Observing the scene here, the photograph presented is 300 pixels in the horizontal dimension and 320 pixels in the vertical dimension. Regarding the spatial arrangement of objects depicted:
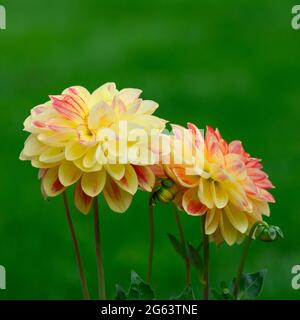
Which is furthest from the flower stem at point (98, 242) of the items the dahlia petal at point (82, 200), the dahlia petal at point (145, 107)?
the dahlia petal at point (145, 107)

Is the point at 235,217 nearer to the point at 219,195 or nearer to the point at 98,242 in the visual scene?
the point at 219,195

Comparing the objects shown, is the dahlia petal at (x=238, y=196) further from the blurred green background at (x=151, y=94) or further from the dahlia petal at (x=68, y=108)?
the blurred green background at (x=151, y=94)

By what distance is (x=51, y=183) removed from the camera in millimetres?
1139

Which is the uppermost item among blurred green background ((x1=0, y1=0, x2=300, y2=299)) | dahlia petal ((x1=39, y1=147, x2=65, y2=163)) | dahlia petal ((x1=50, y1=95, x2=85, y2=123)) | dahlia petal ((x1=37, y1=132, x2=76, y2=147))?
blurred green background ((x1=0, y1=0, x2=300, y2=299))

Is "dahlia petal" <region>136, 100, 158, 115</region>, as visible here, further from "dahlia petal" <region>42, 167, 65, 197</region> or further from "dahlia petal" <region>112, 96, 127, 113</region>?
"dahlia petal" <region>42, 167, 65, 197</region>

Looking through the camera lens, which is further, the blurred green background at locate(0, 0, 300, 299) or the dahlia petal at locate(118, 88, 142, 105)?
the blurred green background at locate(0, 0, 300, 299)

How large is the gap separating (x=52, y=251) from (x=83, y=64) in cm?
142

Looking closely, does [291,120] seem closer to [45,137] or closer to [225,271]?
[225,271]

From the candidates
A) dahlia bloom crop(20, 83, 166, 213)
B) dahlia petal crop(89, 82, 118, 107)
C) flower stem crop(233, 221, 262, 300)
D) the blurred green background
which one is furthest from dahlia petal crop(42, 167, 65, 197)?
the blurred green background

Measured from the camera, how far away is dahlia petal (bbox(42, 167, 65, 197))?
3.71ft

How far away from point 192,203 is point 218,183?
0.04 metres

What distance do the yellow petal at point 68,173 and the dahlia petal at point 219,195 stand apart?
0.15 metres

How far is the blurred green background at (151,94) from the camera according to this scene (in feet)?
8.63

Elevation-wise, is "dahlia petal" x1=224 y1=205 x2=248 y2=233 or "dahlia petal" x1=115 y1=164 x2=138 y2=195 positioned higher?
"dahlia petal" x1=115 y1=164 x2=138 y2=195
